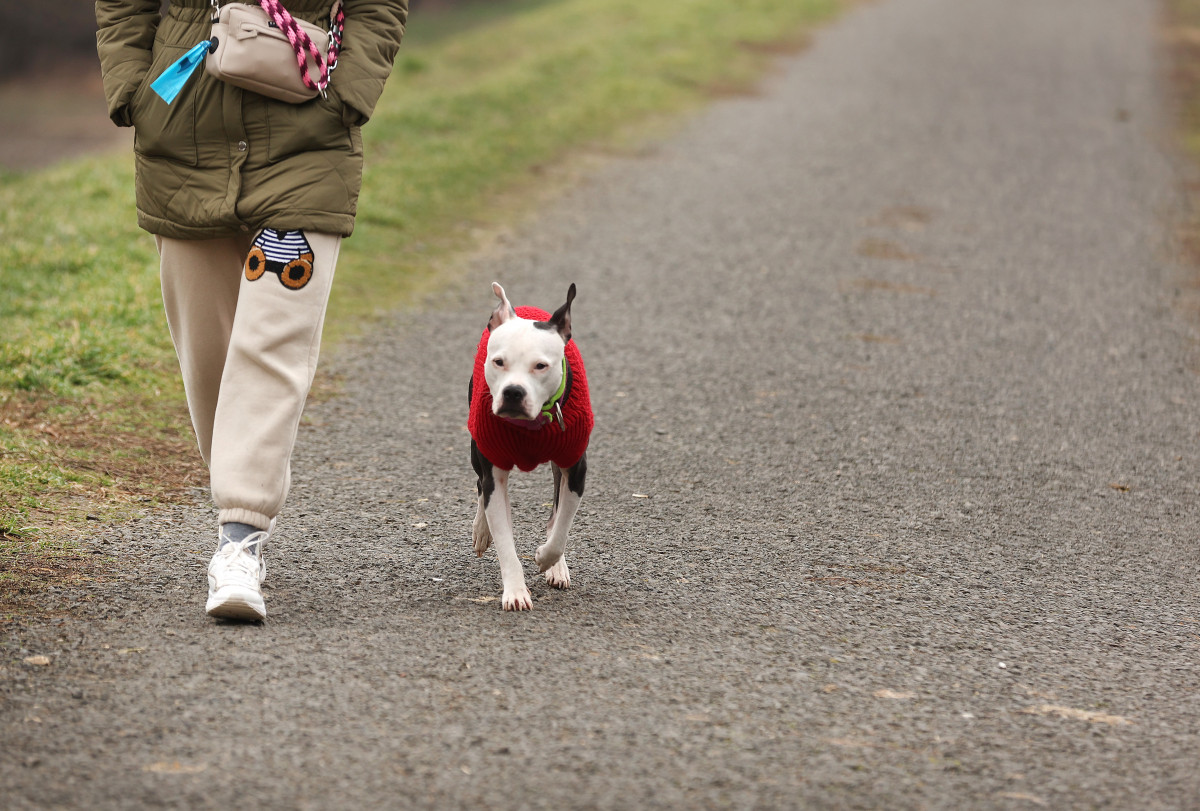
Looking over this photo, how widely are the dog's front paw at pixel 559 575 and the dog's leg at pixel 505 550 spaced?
238 millimetres

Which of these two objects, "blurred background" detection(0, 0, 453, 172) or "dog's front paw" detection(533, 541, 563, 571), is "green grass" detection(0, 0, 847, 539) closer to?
"dog's front paw" detection(533, 541, 563, 571)

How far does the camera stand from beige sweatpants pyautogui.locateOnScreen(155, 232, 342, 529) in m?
3.67

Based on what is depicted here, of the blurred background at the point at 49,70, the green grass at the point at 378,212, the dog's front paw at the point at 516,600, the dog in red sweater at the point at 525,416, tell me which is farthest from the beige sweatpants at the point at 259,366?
the blurred background at the point at 49,70

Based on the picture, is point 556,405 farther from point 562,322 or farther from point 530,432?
point 562,322

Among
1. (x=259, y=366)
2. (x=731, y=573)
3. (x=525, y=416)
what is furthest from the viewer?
(x=731, y=573)

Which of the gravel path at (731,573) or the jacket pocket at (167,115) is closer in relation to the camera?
the gravel path at (731,573)

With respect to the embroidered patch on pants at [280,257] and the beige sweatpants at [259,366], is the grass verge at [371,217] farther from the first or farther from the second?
the embroidered patch on pants at [280,257]

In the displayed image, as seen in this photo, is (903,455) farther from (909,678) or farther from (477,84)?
(477,84)

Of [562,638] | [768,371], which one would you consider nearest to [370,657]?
[562,638]

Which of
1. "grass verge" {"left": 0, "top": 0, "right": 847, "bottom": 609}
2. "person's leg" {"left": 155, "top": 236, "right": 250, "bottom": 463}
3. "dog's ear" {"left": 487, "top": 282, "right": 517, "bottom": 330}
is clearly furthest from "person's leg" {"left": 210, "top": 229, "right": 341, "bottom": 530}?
"grass verge" {"left": 0, "top": 0, "right": 847, "bottom": 609}

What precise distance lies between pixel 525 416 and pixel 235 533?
0.92 metres

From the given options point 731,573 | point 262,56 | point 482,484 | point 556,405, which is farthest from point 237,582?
point 731,573

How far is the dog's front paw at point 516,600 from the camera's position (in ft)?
12.9

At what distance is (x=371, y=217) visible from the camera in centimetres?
952
